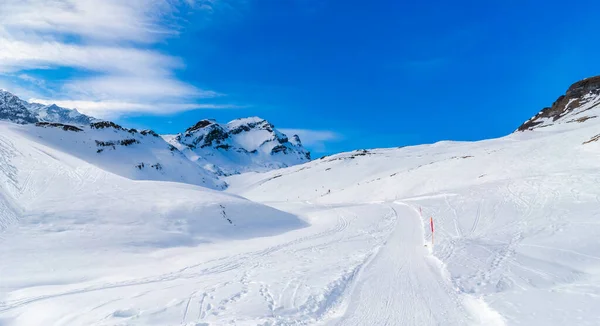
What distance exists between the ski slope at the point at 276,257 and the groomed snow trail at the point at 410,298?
0.05 metres

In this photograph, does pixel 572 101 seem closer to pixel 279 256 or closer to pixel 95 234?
pixel 279 256

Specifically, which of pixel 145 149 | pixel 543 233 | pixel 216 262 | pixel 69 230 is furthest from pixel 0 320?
pixel 145 149

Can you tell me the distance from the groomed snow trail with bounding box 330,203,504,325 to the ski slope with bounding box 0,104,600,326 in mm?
46

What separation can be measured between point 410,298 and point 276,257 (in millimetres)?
6427

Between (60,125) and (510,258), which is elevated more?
(60,125)

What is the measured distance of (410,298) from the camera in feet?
25.8

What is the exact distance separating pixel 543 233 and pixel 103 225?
2070 cm

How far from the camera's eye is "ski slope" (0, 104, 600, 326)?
728 centimetres

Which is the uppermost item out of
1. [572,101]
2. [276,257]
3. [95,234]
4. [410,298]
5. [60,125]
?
[60,125]

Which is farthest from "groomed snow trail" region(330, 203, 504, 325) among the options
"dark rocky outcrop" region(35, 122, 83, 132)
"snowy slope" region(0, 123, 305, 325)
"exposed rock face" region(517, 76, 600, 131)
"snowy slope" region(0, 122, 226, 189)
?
"exposed rock face" region(517, 76, 600, 131)

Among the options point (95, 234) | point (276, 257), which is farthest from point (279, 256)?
point (95, 234)

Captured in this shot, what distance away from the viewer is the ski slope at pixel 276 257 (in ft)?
23.9

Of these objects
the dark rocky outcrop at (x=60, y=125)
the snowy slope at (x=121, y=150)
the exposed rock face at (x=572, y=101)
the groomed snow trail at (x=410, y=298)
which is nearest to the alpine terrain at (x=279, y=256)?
the groomed snow trail at (x=410, y=298)

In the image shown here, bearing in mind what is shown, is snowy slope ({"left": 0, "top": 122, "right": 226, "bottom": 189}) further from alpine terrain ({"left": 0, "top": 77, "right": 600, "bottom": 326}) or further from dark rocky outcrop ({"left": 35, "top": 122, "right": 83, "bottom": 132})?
alpine terrain ({"left": 0, "top": 77, "right": 600, "bottom": 326})
